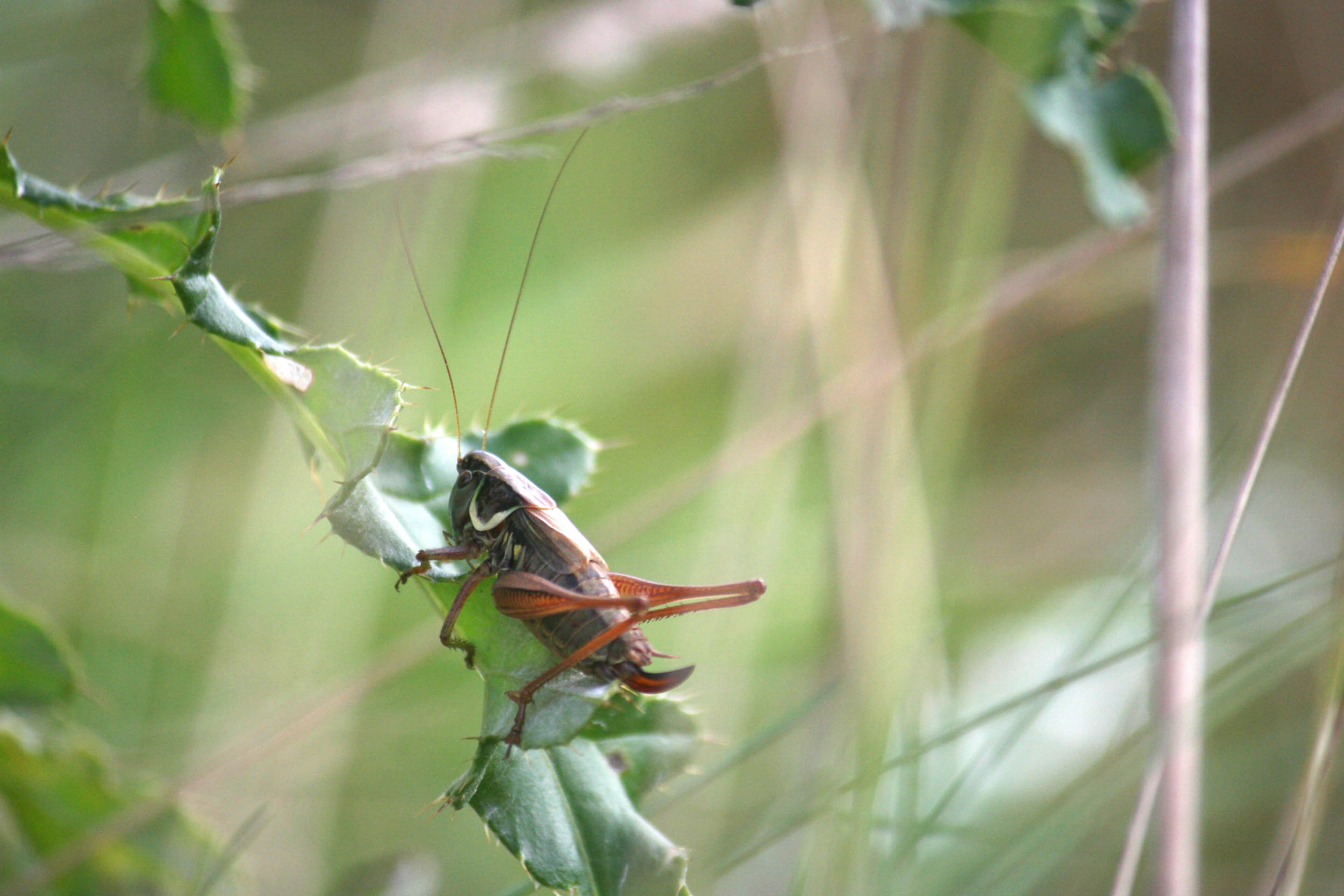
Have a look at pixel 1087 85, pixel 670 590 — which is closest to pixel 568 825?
pixel 670 590

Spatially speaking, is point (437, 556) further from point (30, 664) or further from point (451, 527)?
point (30, 664)

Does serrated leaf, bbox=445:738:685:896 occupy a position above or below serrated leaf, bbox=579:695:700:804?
below

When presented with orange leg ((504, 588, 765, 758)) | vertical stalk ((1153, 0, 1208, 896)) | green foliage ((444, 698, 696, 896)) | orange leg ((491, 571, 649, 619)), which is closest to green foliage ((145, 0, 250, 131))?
orange leg ((491, 571, 649, 619))

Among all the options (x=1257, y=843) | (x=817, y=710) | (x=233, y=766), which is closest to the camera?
(x=233, y=766)

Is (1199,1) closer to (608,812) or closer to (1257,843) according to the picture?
(608,812)

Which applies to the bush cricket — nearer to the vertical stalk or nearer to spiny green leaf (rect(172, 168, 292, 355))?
spiny green leaf (rect(172, 168, 292, 355))

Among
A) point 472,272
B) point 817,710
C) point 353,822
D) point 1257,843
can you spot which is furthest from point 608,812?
point 472,272
